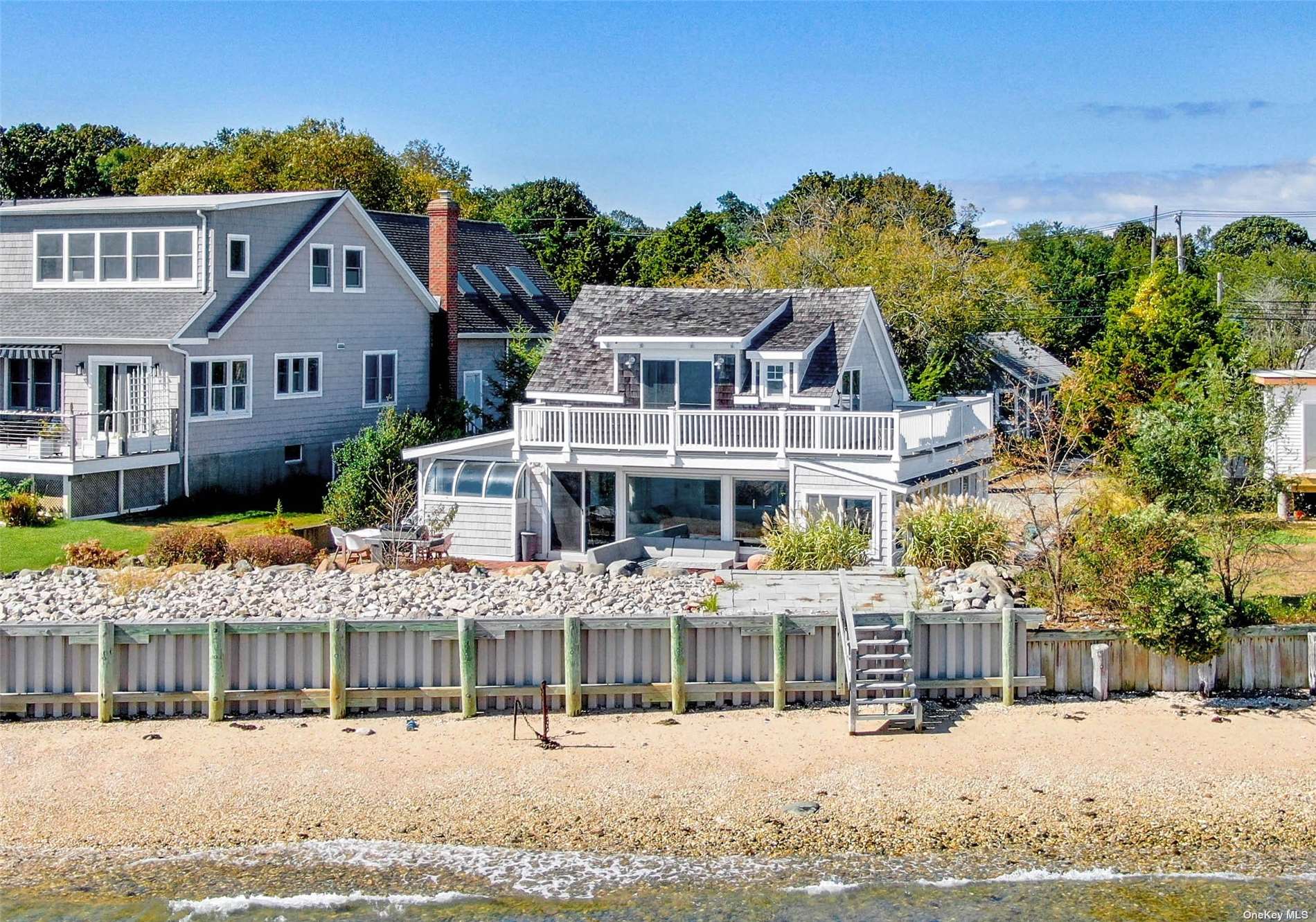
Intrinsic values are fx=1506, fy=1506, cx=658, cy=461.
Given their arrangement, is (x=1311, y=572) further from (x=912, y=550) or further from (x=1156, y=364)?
(x=1156, y=364)

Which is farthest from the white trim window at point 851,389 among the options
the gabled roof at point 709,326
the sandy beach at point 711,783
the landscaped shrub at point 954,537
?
the sandy beach at point 711,783

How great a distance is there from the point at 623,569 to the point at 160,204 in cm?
1715

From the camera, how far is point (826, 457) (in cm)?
3002

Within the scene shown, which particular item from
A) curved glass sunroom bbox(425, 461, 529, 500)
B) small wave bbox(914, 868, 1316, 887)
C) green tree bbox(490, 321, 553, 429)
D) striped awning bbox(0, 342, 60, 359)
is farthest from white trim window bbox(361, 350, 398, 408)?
small wave bbox(914, 868, 1316, 887)

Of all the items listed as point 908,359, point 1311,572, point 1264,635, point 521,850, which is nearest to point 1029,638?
point 1264,635

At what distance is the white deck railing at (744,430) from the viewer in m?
29.9

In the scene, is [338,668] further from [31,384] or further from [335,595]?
[31,384]

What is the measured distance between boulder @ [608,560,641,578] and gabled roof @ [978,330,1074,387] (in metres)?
24.4

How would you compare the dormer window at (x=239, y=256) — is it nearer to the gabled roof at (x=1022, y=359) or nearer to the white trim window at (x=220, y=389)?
the white trim window at (x=220, y=389)

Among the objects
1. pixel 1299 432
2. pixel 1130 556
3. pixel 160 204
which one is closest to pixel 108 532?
pixel 160 204

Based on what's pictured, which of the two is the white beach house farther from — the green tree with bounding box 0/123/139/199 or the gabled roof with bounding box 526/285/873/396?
the green tree with bounding box 0/123/139/199

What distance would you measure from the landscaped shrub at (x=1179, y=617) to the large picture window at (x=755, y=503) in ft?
34.3

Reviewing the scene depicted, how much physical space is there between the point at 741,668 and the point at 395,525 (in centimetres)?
1126

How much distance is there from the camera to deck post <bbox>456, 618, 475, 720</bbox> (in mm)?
20719
